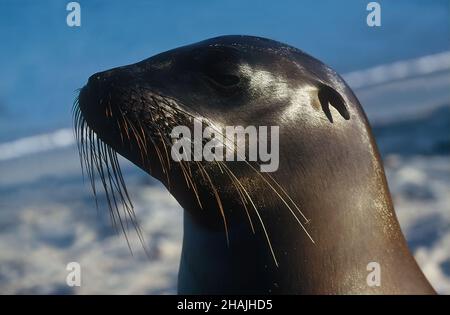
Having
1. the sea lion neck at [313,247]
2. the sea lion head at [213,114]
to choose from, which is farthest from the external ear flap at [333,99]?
the sea lion neck at [313,247]

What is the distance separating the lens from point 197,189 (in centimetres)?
467

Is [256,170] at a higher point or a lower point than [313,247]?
higher

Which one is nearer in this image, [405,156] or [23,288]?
[23,288]

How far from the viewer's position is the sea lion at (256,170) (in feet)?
15.2

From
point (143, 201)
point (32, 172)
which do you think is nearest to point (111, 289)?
Result: point (143, 201)

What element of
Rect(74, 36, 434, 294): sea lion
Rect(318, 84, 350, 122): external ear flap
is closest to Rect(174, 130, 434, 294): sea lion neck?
Rect(74, 36, 434, 294): sea lion

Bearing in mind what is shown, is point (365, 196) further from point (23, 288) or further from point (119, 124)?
point (23, 288)

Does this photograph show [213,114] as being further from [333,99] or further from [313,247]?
[313,247]

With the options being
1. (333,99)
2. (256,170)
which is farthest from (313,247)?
(333,99)

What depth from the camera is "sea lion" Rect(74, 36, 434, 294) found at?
4629mm

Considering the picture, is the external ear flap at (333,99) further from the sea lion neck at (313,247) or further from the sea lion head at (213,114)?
the sea lion neck at (313,247)

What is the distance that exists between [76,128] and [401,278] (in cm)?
220

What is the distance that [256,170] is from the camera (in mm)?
4629

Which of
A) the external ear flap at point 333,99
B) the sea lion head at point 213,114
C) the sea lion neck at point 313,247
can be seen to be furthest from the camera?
the external ear flap at point 333,99
